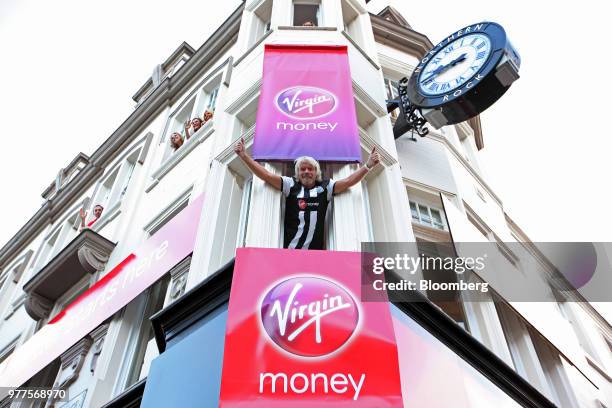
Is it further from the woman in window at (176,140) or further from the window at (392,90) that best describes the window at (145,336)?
the window at (392,90)

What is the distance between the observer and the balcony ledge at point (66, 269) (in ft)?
36.2

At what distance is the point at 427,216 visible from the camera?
9789 millimetres

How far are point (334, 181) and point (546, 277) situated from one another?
26.4 ft

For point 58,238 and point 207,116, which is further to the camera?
point 58,238

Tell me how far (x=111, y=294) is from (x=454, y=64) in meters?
6.97

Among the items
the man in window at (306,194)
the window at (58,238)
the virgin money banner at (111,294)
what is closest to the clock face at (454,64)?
the man in window at (306,194)

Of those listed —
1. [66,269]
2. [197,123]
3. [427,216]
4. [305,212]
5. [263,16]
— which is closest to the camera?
[305,212]

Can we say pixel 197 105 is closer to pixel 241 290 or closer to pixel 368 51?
pixel 368 51

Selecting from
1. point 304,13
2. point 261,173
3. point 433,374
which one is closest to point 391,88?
point 304,13

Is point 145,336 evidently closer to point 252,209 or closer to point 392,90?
point 252,209

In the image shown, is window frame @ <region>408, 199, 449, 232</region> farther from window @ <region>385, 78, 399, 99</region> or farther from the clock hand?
window @ <region>385, 78, 399, 99</region>

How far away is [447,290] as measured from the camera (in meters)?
8.59

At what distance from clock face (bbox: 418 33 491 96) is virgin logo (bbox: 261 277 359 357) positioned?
232 inches

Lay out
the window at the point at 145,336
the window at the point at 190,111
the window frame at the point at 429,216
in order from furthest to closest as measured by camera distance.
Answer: the window at the point at 190,111
the window frame at the point at 429,216
the window at the point at 145,336
